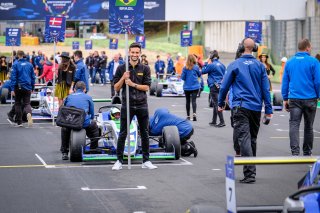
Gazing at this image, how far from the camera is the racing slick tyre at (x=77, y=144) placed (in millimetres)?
14352

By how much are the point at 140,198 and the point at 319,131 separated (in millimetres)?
11112

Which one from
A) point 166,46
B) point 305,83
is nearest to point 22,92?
point 305,83

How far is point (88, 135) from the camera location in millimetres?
15242

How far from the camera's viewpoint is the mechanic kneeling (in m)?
14.9

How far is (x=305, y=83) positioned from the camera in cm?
1352

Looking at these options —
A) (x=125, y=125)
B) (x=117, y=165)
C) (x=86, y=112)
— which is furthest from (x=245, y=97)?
(x=86, y=112)

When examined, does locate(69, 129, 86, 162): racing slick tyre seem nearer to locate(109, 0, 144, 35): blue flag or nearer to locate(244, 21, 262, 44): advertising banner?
locate(109, 0, 144, 35): blue flag

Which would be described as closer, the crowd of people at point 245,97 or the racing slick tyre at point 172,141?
the crowd of people at point 245,97

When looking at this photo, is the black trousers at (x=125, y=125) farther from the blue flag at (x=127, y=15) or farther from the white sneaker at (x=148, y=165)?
the blue flag at (x=127, y=15)

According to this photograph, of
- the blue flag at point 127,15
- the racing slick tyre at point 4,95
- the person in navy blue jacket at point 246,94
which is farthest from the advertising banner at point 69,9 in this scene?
the person in navy blue jacket at point 246,94

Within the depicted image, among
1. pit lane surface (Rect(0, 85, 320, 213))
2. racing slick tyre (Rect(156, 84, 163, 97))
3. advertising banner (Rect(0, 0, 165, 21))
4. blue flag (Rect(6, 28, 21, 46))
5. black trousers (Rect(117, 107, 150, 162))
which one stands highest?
advertising banner (Rect(0, 0, 165, 21))

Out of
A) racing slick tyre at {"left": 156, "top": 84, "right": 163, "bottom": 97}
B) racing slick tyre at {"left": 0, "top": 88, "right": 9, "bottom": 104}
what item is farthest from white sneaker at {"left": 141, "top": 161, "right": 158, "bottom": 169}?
racing slick tyre at {"left": 156, "top": 84, "right": 163, "bottom": 97}

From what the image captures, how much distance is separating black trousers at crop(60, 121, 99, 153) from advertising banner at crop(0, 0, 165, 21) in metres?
48.5

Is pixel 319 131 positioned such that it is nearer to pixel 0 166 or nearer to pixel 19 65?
pixel 19 65
